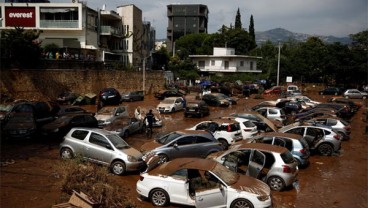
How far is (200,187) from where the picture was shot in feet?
32.1

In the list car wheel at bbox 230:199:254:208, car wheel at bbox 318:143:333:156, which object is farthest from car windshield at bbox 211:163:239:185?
car wheel at bbox 318:143:333:156

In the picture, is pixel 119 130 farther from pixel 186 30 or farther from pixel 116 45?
pixel 186 30

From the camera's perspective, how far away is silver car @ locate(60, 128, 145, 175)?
13281mm

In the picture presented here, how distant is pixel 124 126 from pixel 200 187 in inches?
456

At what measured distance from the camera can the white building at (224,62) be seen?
6800 centimetres

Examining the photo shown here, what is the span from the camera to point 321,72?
6141cm

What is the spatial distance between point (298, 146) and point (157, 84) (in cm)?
3734

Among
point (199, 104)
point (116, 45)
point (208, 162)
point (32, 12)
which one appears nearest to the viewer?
point (208, 162)

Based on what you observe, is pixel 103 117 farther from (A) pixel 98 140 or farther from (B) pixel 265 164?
(B) pixel 265 164

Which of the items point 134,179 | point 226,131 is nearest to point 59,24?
point 226,131

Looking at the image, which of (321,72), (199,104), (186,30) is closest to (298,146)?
(199,104)

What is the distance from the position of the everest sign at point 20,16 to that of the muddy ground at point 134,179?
34364 mm

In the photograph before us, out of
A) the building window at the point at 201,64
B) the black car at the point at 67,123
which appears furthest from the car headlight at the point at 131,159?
the building window at the point at 201,64

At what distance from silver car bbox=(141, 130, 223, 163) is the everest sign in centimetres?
3944
